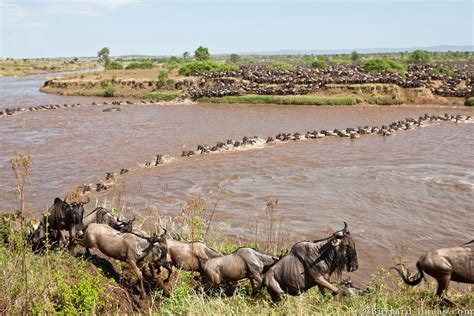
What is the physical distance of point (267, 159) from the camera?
20266mm

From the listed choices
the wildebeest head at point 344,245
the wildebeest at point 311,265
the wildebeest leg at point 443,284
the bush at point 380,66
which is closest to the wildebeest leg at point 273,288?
the wildebeest at point 311,265

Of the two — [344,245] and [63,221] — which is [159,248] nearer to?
[63,221]

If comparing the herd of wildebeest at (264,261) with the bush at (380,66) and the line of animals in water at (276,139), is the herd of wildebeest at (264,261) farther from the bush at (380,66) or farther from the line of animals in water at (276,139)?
the bush at (380,66)

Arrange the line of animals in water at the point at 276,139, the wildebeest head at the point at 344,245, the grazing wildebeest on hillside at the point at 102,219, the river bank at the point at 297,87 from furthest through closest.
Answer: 1. the river bank at the point at 297,87
2. the line of animals in water at the point at 276,139
3. the grazing wildebeest on hillside at the point at 102,219
4. the wildebeest head at the point at 344,245

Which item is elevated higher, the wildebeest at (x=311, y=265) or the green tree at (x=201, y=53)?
the green tree at (x=201, y=53)

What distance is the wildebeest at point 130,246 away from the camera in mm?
6516

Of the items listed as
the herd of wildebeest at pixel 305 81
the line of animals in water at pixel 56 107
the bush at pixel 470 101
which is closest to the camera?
the bush at pixel 470 101

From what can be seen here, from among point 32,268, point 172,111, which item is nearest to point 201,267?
point 32,268

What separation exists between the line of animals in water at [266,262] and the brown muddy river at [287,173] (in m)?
2.77

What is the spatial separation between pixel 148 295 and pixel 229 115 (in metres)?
28.1

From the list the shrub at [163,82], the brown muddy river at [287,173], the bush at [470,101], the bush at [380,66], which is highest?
the bush at [380,66]

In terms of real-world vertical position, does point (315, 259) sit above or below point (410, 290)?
above

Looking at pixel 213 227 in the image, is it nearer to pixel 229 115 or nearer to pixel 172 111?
pixel 229 115

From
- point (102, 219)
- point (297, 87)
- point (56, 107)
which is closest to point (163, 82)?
point (56, 107)
